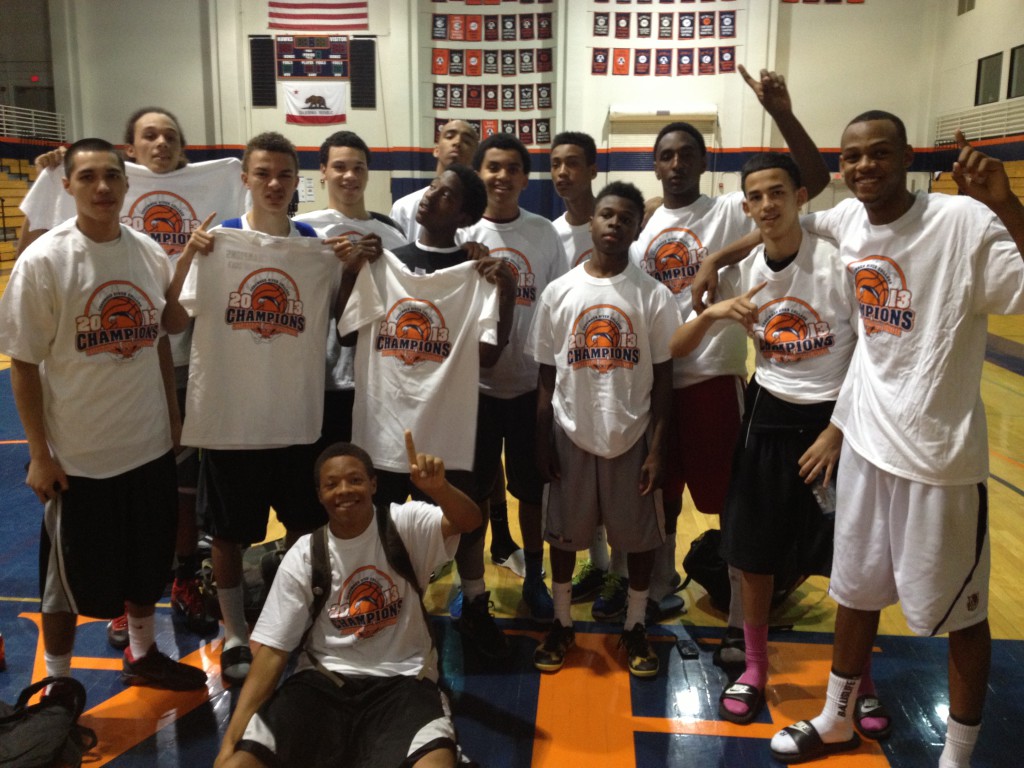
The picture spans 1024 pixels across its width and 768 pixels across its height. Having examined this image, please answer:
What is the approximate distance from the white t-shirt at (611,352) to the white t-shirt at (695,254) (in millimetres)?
243

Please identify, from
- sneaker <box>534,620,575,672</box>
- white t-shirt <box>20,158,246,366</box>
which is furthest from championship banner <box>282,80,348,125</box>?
sneaker <box>534,620,575,672</box>

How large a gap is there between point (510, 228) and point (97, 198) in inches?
61.6

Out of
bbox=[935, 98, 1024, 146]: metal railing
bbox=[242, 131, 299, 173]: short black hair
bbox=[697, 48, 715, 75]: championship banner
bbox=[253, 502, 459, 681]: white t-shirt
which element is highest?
bbox=[697, 48, 715, 75]: championship banner

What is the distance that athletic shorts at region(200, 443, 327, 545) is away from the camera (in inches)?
117

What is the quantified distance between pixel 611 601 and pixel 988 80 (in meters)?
12.2

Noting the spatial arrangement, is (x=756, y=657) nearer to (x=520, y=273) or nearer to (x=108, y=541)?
(x=520, y=273)

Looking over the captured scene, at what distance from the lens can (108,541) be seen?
2.75 metres

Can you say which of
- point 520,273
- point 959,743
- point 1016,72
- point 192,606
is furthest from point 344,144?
point 1016,72

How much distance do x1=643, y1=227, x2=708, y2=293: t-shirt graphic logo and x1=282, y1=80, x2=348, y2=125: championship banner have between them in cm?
1134

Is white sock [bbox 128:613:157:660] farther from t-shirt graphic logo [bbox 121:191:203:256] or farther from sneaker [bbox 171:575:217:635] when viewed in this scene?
t-shirt graphic logo [bbox 121:191:203:256]

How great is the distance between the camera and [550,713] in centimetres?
284

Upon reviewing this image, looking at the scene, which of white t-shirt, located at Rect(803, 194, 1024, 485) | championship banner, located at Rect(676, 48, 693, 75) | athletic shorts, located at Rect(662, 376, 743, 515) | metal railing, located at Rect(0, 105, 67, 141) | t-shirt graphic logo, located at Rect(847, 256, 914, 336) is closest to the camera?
white t-shirt, located at Rect(803, 194, 1024, 485)

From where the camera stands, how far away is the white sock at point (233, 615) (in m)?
3.08

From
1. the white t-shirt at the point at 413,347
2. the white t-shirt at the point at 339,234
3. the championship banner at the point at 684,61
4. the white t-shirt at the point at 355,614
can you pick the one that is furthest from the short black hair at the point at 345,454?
the championship banner at the point at 684,61
